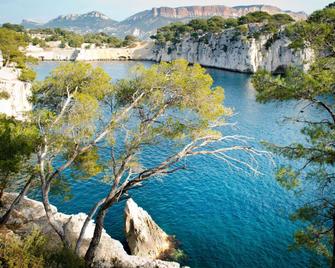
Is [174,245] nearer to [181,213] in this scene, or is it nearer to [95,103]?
[181,213]

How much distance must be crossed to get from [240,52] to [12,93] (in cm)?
8280

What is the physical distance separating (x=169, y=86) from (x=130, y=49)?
165420 millimetres

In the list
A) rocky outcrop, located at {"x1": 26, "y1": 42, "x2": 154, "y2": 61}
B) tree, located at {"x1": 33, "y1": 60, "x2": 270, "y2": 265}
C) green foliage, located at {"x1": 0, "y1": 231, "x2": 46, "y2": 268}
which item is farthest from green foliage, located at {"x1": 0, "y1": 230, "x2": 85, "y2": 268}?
rocky outcrop, located at {"x1": 26, "y1": 42, "x2": 154, "y2": 61}

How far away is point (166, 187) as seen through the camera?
33062 mm

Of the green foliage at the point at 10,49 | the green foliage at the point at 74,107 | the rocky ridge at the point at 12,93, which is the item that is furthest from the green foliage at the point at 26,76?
the green foliage at the point at 74,107

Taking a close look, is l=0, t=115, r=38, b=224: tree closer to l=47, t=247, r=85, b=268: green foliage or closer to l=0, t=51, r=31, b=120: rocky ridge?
l=47, t=247, r=85, b=268: green foliage

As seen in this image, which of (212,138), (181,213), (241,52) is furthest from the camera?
(241,52)

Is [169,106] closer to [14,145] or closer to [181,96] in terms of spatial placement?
[181,96]

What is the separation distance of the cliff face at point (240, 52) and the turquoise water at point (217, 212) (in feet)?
208

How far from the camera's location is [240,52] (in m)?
112

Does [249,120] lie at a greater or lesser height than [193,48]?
lesser

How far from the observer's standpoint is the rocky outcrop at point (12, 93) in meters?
44.0

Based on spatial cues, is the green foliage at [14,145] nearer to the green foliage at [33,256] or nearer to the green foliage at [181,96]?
the green foliage at [33,256]

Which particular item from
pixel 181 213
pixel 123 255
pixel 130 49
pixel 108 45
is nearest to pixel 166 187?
pixel 181 213
